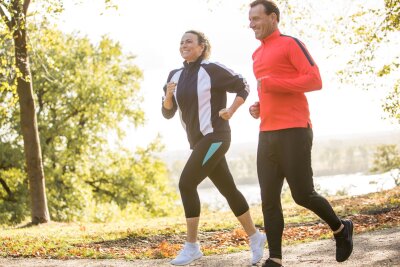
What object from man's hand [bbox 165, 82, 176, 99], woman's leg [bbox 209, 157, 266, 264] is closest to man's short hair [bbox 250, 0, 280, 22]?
man's hand [bbox 165, 82, 176, 99]

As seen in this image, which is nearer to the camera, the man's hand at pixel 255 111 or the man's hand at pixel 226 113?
the man's hand at pixel 255 111

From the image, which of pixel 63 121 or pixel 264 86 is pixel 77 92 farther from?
pixel 264 86

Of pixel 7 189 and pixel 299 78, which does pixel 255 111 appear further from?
pixel 7 189

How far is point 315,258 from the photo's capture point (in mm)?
6363

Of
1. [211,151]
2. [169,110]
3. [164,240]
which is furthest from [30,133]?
[211,151]

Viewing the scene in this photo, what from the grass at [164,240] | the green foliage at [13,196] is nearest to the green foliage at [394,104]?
the grass at [164,240]

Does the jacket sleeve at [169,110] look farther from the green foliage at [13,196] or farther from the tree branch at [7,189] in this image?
the tree branch at [7,189]

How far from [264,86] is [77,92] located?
2682 cm

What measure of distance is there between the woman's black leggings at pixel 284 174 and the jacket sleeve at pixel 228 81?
3.11 feet

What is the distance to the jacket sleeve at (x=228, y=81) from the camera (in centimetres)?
601

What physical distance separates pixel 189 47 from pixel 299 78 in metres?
1.64

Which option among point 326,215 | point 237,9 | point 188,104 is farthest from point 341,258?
point 237,9

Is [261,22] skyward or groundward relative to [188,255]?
skyward

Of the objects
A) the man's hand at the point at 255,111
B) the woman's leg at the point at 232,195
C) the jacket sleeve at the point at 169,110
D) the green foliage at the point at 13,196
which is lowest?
the green foliage at the point at 13,196
